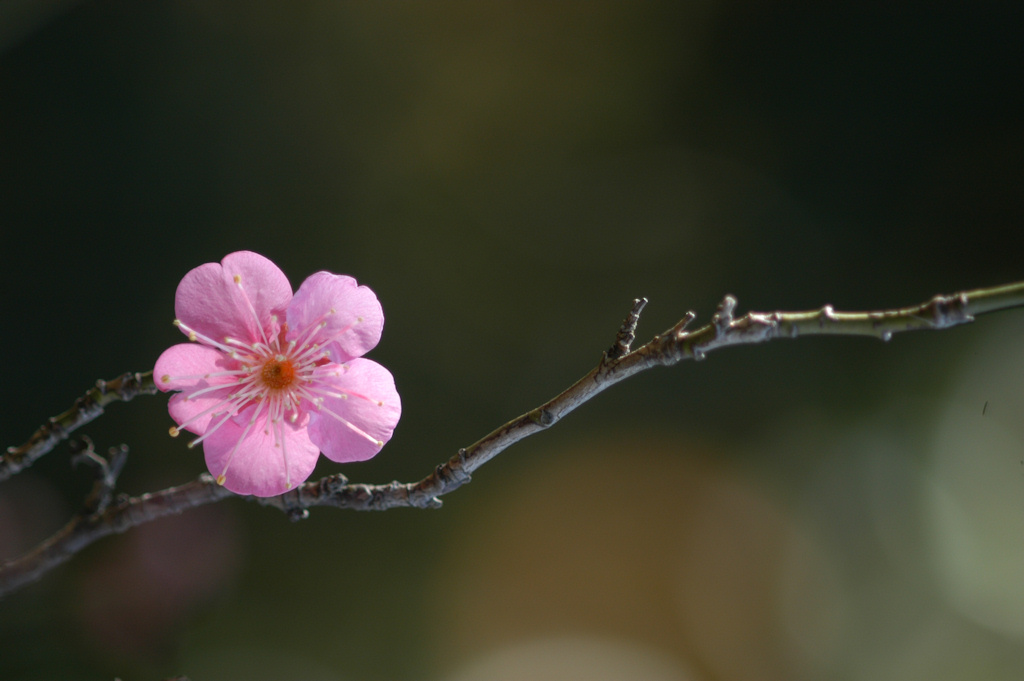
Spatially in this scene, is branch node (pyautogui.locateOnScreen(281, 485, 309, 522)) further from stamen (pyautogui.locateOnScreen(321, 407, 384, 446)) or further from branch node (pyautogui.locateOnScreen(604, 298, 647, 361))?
branch node (pyautogui.locateOnScreen(604, 298, 647, 361))

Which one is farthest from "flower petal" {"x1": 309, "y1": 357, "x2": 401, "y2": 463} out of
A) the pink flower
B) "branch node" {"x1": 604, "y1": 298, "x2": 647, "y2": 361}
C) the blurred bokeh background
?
the blurred bokeh background

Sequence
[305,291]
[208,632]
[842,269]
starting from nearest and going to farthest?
[305,291], [208,632], [842,269]

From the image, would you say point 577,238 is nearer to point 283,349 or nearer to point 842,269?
point 842,269

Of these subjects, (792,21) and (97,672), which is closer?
(97,672)

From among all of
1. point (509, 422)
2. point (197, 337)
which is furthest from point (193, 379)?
point (509, 422)

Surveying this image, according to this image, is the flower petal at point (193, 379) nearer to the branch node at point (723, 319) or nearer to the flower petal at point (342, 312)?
the flower petal at point (342, 312)

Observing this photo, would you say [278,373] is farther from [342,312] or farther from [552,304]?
[552,304]

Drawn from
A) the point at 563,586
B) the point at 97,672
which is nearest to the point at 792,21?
the point at 563,586
